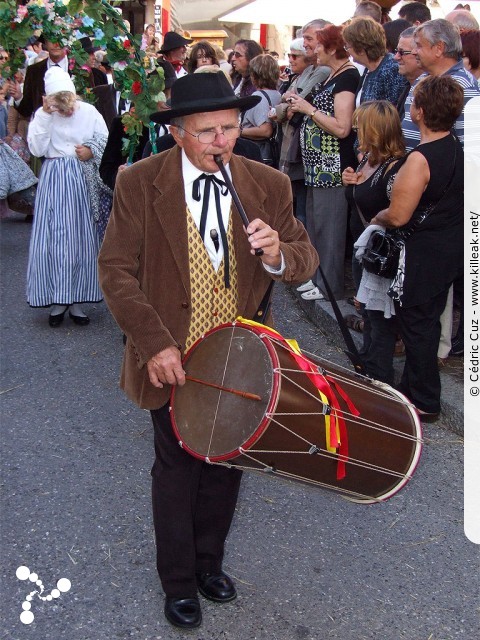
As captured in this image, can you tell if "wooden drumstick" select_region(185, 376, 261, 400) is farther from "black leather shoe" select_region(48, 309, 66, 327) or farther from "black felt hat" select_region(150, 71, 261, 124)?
"black leather shoe" select_region(48, 309, 66, 327)

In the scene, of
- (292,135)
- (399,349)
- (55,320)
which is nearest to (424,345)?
(399,349)

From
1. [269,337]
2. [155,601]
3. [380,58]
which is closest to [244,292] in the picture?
[269,337]

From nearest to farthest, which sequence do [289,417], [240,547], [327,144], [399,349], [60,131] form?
[289,417] < [240,547] < [399,349] < [327,144] < [60,131]

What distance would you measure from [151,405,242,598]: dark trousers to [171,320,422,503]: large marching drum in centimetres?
21

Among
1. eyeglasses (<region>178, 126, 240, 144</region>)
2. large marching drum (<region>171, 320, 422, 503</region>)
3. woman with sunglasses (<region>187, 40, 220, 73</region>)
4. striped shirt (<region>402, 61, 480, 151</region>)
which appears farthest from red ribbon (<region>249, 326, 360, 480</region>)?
woman with sunglasses (<region>187, 40, 220, 73</region>)

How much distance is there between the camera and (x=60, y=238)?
621 centimetres

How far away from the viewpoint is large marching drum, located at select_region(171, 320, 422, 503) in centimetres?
255

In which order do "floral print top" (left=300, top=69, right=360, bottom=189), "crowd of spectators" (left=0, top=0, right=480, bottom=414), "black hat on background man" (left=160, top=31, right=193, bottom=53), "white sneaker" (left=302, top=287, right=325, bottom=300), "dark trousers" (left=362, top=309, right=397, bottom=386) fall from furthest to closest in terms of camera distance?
"black hat on background man" (left=160, top=31, right=193, bottom=53) < "white sneaker" (left=302, top=287, right=325, bottom=300) < "floral print top" (left=300, top=69, right=360, bottom=189) < "dark trousers" (left=362, top=309, right=397, bottom=386) < "crowd of spectators" (left=0, top=0, right=480, bottom=414)

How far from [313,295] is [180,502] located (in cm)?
376

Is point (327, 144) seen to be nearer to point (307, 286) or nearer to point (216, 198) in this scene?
point (307, 286)

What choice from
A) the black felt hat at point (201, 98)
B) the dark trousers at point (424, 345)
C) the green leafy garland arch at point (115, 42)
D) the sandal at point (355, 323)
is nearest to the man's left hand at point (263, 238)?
the black felt hat at point (201, 98)

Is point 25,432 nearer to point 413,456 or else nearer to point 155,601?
point 155,601

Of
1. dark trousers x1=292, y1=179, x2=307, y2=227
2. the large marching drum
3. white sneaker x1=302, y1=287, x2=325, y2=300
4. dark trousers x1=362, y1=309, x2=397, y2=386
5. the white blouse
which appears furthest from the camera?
dark trousers x1=292, y1=179, x2=307, y2=227

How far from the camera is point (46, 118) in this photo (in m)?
6.07
